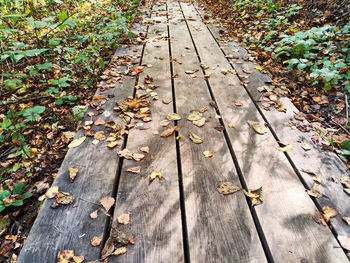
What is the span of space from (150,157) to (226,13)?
4.59 metres

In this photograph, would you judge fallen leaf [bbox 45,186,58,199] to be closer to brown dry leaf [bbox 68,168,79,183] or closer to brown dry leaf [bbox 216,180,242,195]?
brown dry leaf [bbox 68,168,79,183]

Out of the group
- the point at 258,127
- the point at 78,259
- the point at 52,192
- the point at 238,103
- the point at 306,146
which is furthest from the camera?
the point at 238,103

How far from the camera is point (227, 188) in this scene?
3.92 feet

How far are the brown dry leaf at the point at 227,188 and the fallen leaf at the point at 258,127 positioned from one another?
1.89ft

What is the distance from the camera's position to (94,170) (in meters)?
1.29

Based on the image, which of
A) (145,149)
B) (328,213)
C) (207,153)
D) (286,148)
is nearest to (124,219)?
(145,149)

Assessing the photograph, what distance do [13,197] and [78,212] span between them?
1.97 ft

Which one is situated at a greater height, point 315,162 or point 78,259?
point 315,162

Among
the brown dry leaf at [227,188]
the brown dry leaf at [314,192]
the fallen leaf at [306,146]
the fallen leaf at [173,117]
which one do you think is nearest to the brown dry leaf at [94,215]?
the brown dry leaf at [227,188]

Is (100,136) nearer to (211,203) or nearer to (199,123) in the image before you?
(199,123)

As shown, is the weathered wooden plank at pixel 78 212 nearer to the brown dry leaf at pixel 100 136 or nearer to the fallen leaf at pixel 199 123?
the brown dry leaf at pixel 100 136

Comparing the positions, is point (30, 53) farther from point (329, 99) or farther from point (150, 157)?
point (329, 99)

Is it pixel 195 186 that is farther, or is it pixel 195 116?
pixel 195 116

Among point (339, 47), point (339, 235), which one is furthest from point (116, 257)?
point (339, 47)
